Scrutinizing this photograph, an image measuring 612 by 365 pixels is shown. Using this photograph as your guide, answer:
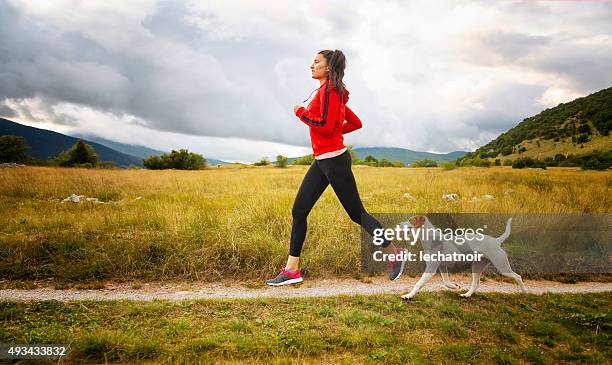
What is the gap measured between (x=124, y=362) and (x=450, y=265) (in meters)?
3.74

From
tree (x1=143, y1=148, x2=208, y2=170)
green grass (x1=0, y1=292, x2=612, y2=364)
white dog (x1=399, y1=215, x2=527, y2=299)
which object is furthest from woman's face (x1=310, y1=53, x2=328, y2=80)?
tree (x1=143, y1=148, x2=208, y2=170)

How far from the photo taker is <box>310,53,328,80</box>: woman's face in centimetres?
473

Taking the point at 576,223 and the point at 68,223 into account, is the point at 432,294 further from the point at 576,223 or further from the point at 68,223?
the point at 68,223

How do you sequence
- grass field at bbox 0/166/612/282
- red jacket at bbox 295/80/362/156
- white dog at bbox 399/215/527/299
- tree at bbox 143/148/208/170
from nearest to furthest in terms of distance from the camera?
white dog at bbox 399/215/527/299
red jacket at bbox 295/80/362/156
grass field at bbox 0/166/612/282
tree at bbox 143/148/208/170

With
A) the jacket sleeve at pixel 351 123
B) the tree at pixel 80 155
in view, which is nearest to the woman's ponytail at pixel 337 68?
the jacket sleeve at pixel 351 123

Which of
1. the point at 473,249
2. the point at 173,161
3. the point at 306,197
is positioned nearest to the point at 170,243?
the point at 306,197

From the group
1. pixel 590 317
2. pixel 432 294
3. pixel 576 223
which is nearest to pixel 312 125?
pixel 432 294

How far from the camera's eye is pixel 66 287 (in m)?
5.12

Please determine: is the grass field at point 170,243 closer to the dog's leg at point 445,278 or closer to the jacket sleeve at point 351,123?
the dog's leg at point 445,278

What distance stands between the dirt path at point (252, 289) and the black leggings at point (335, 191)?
2.31 ft

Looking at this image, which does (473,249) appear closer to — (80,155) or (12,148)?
(12,148)

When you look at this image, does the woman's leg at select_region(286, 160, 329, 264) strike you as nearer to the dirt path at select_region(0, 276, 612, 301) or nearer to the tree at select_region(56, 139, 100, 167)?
the dirt path at select_region(0, 276, 612, 301)

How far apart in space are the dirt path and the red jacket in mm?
2146

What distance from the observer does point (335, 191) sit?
16.2 ft
